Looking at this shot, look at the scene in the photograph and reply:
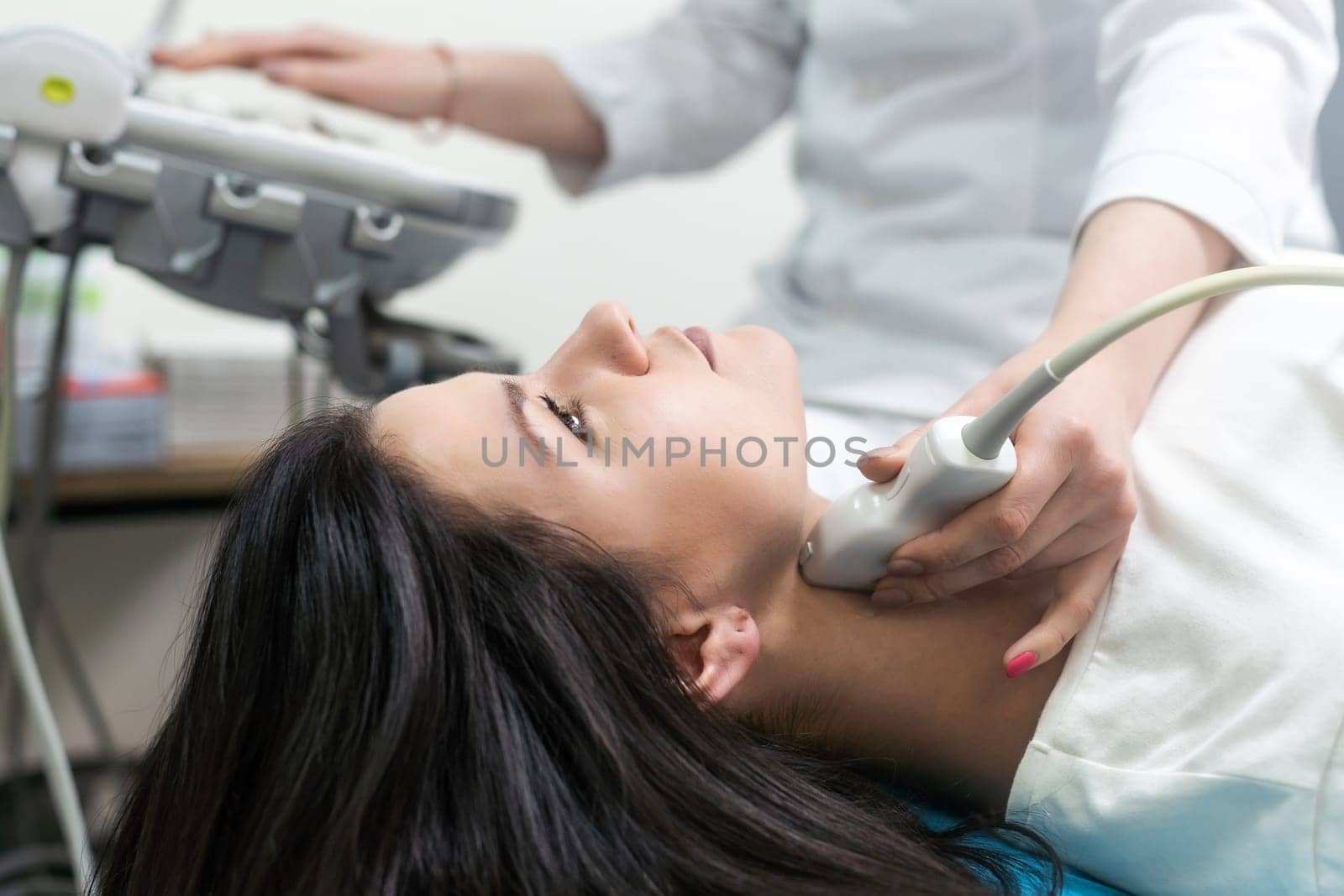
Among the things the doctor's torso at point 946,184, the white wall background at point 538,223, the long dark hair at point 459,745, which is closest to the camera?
the long dark hair at point 459,745

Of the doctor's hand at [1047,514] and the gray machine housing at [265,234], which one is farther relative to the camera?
the gray machine housing at [265,234]

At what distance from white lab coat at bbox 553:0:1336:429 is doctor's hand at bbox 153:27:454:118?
0.50 feet

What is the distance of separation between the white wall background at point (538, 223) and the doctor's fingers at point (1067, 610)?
1.12 metres

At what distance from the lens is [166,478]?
4.94 ft

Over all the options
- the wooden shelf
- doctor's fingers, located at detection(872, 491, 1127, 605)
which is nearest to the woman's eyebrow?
doctor's fingers, located at detection(872, 491, 1127, 605)

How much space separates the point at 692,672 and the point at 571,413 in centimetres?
17

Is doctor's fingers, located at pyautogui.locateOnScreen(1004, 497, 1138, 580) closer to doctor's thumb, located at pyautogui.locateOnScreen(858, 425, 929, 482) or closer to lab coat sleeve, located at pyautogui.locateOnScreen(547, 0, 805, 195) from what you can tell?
doctor's thumb, located at pyautogui.locateOnScreen(858, 425, 929, 482)

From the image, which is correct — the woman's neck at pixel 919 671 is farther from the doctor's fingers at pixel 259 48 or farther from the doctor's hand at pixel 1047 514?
the doctor's fingers at pixel 259 48

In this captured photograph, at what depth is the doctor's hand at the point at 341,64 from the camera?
1.12 m

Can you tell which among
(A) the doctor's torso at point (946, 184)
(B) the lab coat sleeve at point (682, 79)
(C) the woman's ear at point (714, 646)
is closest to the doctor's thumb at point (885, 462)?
(C) the woman's ear at point (714, 646)

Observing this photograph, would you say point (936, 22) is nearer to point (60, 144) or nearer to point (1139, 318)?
point (1139, 318)

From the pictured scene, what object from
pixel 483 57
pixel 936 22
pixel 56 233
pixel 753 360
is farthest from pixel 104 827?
pixel 936 22

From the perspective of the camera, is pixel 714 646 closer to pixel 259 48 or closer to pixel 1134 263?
pixel 1134 263

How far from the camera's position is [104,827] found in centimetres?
146
